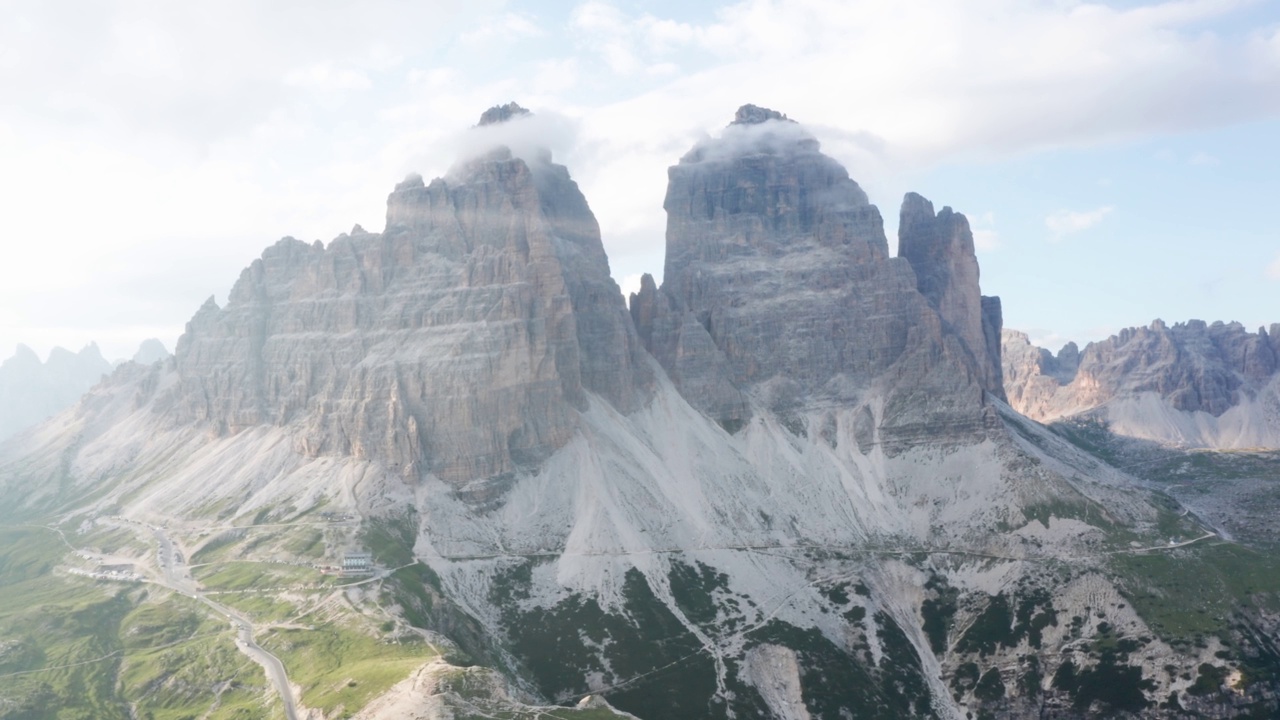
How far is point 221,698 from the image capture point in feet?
508

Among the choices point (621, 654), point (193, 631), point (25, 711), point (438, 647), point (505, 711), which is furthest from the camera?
point (621, 654)

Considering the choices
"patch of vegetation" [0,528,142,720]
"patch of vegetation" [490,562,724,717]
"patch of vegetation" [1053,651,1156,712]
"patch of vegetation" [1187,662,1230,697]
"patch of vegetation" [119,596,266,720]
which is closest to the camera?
"patch of vegetation" [119,596,266,720]

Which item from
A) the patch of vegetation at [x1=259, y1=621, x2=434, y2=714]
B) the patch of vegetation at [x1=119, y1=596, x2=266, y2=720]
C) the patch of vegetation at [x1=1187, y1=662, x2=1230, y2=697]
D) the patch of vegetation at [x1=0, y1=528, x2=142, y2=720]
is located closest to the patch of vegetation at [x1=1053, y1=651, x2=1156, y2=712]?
the patch of vegetation at [x1=1187, y1=662, x2=1230, y2=697]

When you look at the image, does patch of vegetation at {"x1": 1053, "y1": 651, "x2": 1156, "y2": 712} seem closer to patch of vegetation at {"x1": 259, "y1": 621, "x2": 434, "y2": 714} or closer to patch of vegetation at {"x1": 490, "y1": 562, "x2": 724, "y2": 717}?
patch of vegetation at {"x1": 490, "y1": 562, "x2": 724, "y2": 717}

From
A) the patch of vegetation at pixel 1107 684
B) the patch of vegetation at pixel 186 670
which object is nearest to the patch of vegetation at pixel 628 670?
the patch of vegetation at pixel 186 670

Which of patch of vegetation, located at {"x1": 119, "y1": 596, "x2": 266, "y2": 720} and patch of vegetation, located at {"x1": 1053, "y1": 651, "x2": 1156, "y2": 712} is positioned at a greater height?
patch of vegetation, located at {"x1": 119, "y1": 596, "x2": 266, "y2": 720}

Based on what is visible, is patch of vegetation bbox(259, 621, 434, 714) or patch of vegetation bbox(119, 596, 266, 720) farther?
patch of vegetation bbox(119, 596, 266, 720)

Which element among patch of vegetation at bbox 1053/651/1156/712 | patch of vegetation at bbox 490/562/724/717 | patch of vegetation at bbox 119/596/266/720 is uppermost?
patch of vegetation at bbox 119/596/266/720

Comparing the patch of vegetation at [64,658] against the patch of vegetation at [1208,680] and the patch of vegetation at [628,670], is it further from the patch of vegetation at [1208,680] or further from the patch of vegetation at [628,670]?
the patch of vegetation at [1208,680]

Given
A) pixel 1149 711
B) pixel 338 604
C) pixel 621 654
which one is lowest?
pixel 1149 711

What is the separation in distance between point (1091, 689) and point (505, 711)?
125 meters

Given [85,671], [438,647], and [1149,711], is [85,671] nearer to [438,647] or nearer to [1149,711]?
[438,647]

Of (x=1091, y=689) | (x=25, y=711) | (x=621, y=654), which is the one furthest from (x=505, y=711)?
(x=1091, y=689)

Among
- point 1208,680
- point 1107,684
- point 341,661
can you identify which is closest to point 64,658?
point 341,661
